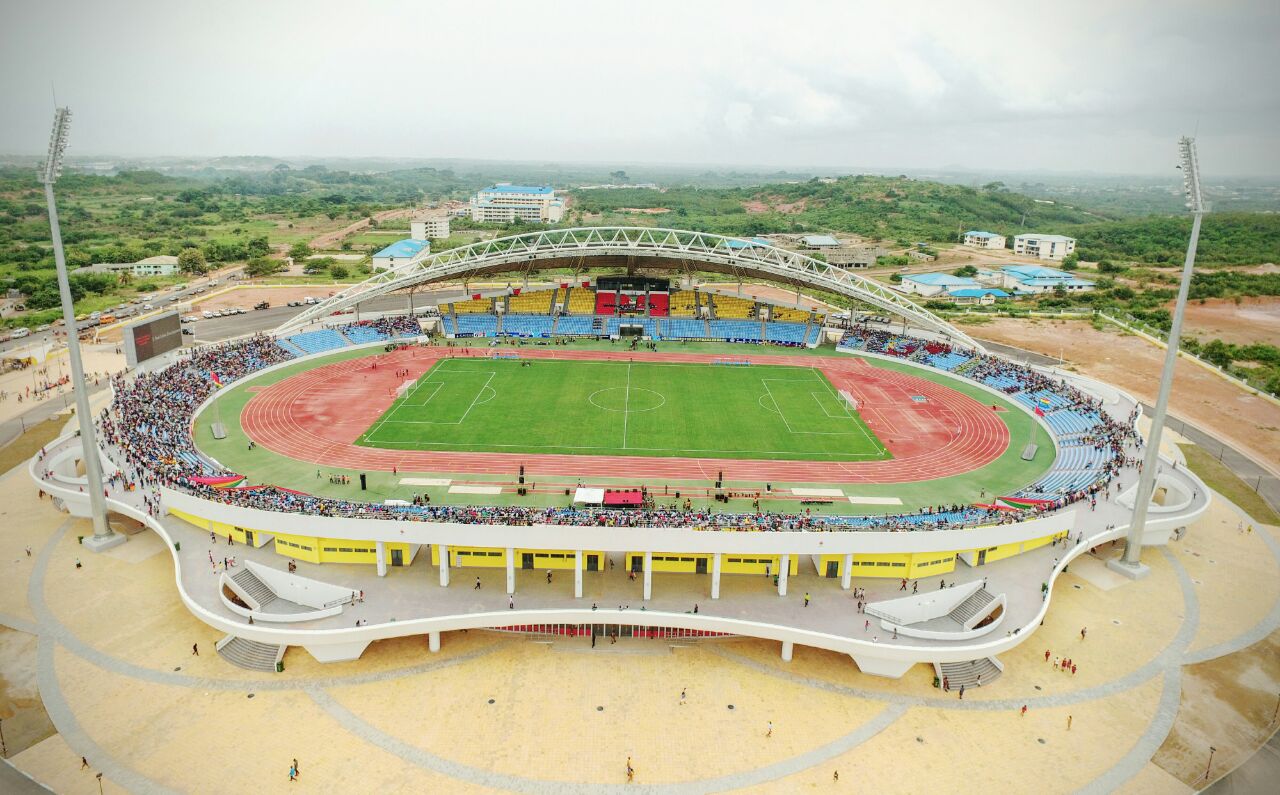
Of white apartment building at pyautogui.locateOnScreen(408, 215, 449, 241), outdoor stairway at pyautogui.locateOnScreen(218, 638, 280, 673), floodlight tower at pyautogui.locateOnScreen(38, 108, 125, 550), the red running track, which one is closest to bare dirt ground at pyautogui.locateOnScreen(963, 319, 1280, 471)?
the red running track

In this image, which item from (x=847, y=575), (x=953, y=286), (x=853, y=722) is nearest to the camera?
(x=853, y=722)

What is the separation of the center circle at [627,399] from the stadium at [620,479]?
370 mm

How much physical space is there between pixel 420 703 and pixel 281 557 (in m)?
9.32

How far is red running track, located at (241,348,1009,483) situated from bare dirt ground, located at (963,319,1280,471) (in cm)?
1755

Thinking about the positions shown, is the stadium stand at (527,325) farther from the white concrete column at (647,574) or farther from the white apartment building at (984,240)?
the white apartment building at (984,240)

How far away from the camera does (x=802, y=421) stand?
46375 millimetres

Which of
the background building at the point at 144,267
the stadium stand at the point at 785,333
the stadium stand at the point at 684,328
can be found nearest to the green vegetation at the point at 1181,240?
the stadium stand at the point at 785,333

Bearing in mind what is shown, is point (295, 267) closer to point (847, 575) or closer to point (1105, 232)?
point (847, 575)

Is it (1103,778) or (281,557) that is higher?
(281,557)

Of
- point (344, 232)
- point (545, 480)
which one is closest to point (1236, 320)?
point (545, 480)

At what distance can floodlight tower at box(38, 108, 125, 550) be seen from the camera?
92.3 ft

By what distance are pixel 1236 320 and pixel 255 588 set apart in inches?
3963

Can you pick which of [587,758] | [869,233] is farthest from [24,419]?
[869,233]

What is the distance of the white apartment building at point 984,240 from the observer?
132 meters
